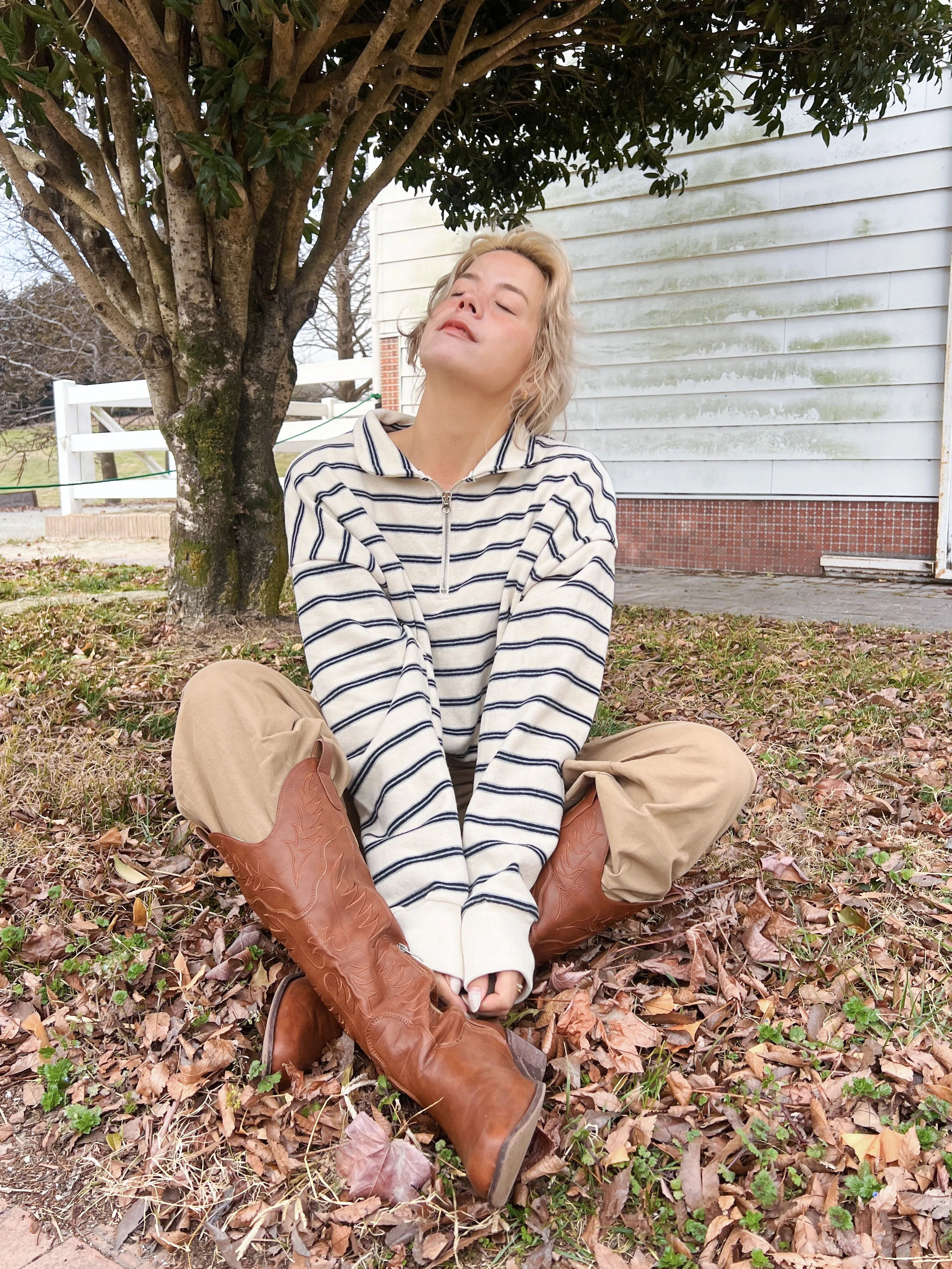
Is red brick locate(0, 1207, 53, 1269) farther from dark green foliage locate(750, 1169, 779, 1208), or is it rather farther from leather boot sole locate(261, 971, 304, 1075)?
dark green foliage locate(750, 1169, 779, 1208)

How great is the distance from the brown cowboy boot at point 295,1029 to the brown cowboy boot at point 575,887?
43cm

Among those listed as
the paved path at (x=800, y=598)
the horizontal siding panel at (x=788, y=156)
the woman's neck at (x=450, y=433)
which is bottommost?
the paved path at (x=800, y=598)

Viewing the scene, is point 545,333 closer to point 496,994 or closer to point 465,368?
point 465,368

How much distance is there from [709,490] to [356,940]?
6.70 meters

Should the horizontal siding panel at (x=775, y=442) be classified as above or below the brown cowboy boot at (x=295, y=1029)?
above

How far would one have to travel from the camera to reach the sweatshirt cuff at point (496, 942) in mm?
1704

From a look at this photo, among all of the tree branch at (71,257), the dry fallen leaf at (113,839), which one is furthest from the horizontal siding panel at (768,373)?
the dry fallen leaf at (113,839)

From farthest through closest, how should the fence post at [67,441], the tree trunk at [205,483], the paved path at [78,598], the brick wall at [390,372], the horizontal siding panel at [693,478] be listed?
the fence post at [67,441] < the brick wall at [390,372] < the horizontal siding panel at [693,478] < the paved path at [78,598] < the tree trunk at [205,483]

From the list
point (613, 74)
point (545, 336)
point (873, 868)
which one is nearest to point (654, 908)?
point (873, 868)

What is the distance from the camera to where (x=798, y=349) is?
23.8ft

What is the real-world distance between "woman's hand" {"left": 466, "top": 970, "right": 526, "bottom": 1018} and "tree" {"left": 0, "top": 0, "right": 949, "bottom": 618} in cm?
293

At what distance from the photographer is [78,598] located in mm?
5617

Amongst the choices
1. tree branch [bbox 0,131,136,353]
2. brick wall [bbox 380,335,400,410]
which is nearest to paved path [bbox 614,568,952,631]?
brick wall [bbox 380,335,400,410]

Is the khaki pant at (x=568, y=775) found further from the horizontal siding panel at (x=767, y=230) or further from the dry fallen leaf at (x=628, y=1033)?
the horizontal siding panel at (x=767, y=230)
